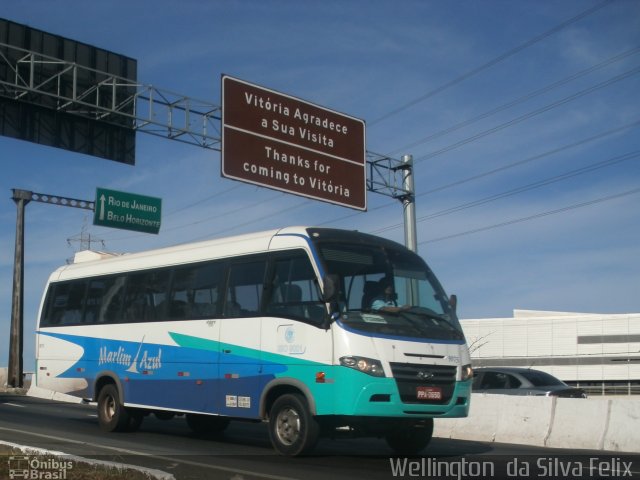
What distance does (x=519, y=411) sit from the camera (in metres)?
16.0

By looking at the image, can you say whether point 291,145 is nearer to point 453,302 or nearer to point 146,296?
point 146,296

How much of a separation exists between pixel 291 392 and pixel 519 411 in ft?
20.4

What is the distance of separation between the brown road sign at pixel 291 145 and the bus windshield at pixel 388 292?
26.3 feet

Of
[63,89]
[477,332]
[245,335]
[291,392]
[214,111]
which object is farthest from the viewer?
[477,332]

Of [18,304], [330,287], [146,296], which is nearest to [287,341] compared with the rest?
[330,287]

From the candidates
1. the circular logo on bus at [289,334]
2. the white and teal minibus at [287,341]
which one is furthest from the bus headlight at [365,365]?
the circular logo on bus at [289,334]

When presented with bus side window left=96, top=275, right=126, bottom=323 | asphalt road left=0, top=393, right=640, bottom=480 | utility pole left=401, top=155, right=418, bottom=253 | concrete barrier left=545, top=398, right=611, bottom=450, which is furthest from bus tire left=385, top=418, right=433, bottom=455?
utility pole left=401, top=155, right=418, bottom=253

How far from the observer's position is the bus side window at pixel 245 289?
1246cm

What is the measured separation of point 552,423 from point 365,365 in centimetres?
614

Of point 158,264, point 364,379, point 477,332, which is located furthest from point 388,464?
point 477,332

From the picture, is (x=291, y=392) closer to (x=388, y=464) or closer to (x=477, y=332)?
(x=388, y=464)

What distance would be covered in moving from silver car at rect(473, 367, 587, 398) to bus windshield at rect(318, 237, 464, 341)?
6945 millimetres

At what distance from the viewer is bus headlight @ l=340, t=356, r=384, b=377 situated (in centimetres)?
1079

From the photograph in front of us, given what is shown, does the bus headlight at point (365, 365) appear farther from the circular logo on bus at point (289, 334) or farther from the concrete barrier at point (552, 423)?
the concrete barrier at point (552, 423)
